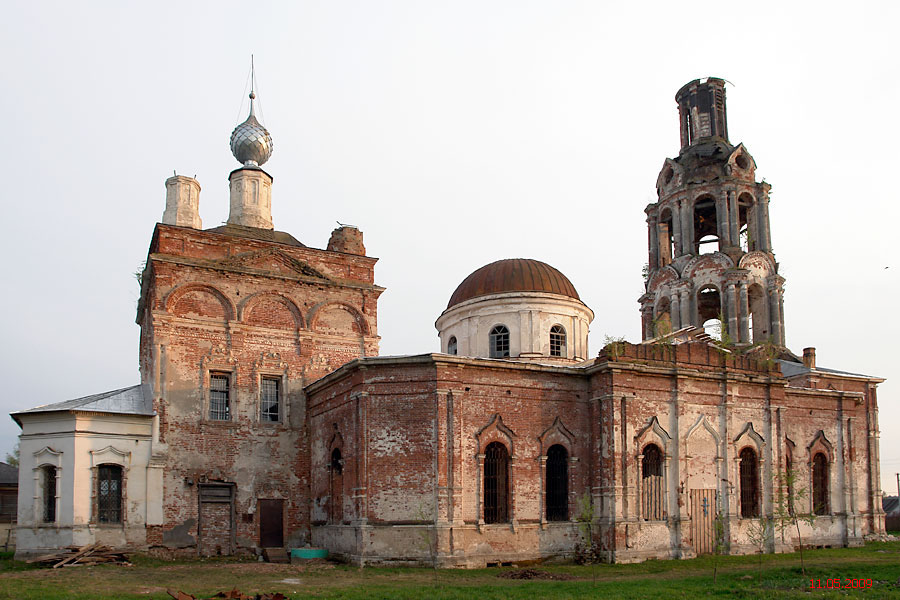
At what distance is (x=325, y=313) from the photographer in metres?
25.2

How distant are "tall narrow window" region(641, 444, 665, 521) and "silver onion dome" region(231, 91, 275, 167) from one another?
52.4ft

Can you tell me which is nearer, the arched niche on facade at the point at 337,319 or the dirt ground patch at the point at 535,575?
the dirt ground patch at the point at 535,575

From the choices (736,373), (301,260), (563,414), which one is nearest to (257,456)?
(301,260)

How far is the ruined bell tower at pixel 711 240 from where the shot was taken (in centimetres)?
2958

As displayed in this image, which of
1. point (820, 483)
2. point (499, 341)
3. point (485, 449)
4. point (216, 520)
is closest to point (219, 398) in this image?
point (216, 520)

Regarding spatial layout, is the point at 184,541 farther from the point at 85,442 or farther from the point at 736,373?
the point at 736,373

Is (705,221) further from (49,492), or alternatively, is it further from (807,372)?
(49,492)

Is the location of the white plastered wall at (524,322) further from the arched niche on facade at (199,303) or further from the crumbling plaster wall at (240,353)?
the arched niche on facade at (199,303)

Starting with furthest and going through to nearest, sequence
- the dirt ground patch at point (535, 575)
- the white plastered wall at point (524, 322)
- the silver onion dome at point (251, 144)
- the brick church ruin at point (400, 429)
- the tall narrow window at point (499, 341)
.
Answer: the silver onion dome at point (251, 144) → the tall narrow window at point (499, 341) → the white plastered wall at point (524, 322) → the brick church ruin at point (400, 429) → the dirt ground patch at point (535, 575)

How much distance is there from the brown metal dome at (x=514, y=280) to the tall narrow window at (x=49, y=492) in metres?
13.1

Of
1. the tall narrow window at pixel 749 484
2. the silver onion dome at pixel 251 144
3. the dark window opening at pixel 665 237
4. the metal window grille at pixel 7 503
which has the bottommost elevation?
the metal window grille at pixel 7 503

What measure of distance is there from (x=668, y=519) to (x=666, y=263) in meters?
13.2

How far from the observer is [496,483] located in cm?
2036

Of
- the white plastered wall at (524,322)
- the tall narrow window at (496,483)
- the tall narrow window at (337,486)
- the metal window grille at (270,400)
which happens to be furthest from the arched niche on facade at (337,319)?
the tall narrow window at (496,483)
